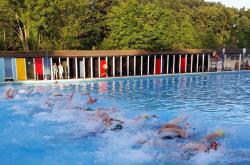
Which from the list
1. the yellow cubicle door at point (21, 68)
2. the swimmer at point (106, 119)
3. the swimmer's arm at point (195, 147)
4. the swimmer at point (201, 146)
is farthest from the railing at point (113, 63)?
the swimmer's arm at point (195, 147)

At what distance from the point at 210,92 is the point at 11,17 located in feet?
58.5

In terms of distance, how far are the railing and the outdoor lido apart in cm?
7

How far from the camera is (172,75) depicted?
23.8 metres

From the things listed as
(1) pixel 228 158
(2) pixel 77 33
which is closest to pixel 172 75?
(2) pixel 77 33

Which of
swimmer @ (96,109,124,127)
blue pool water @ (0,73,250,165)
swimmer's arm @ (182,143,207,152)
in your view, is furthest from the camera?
swimmer @ (96,109,124,127)

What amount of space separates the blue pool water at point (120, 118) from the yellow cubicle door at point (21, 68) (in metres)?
1.56

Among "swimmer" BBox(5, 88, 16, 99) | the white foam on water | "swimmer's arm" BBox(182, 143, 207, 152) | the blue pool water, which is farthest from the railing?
the white foam on water

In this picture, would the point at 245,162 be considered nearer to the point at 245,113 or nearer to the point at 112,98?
the point at 245,113

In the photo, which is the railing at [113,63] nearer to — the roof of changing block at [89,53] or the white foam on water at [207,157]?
the roof of changing block at [89,53]

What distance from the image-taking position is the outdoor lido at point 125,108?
27.2 ft

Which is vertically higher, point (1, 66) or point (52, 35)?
point (52, 35)

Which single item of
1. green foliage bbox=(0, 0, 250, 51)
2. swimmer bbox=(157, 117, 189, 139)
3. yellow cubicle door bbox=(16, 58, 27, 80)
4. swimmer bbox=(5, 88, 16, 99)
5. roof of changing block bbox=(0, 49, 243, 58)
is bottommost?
swimmer bbox=(157, 117, 189, 139)

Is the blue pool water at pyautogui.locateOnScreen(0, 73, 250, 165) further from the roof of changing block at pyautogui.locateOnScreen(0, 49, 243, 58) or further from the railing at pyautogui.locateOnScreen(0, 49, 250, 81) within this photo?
the roof of changing block at pyautogui.locateOnScreen(0, 49, 243, 58)

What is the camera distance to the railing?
20297 mm
